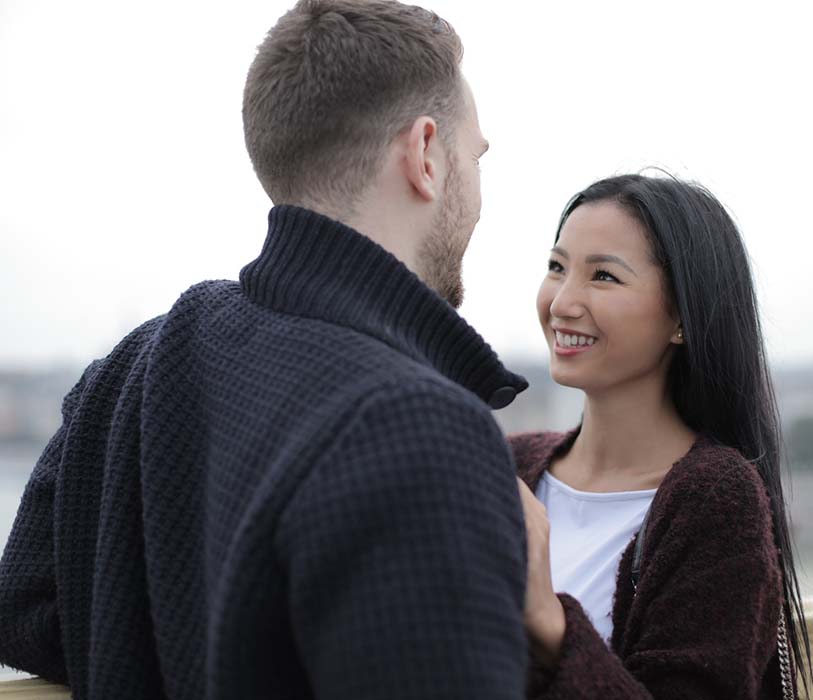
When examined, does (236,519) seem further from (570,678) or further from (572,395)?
(572,395)

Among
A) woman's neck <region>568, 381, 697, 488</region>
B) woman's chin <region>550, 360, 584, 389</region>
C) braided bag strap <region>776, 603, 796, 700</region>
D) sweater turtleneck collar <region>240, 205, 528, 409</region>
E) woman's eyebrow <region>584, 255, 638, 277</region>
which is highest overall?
sweater turtleneck collar <region>240, 205, 528, 409</region>

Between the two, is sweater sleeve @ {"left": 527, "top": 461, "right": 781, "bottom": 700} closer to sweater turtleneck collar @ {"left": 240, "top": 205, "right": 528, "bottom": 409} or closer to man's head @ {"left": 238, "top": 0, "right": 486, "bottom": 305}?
sweater turtleneck collar @ {"left": 240, "top": 205, "right": 528, "bottom": 409}

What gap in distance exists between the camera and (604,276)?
157cm

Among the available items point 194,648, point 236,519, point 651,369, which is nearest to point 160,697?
point 194,648

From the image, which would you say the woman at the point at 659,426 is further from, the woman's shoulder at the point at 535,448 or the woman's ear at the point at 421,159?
the woman's ear at the point at 421,159

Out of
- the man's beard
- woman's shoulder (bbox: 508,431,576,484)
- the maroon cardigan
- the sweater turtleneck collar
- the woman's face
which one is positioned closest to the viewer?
the sweater turtleneck collar

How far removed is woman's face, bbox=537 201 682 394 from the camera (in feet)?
5.05

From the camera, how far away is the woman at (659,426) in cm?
128

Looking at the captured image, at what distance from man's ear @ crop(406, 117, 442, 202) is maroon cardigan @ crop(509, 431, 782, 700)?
1.61 ft

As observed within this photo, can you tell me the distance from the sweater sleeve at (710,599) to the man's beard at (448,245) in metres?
0.39

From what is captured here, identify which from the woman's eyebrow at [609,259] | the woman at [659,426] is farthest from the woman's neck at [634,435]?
the woman's eyebrow at [609,259]

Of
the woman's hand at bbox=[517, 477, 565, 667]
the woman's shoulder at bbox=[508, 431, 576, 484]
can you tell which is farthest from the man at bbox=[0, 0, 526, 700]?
the woman's shoulder at bbox=[508, 431, 576, 484]

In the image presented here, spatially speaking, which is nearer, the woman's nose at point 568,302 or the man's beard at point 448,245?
the man's beard at point 448,245

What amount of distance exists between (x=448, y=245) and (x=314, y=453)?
1.23ft
